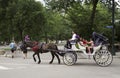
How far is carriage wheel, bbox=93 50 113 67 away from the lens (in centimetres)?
1927

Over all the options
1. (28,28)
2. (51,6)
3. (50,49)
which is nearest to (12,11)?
(28,28)

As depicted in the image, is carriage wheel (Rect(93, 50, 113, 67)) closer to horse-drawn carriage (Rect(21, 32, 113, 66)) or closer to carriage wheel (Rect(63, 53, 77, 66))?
horse-drawn carriage (Rect(21, 32, 113, 66))

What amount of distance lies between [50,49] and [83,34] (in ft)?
44.8

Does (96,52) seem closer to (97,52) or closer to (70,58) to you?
(97,52)

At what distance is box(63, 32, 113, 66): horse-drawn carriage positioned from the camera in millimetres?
19344

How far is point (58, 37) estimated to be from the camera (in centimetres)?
9494

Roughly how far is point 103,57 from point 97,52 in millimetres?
539

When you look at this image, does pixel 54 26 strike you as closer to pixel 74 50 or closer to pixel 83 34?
pixel 83 34

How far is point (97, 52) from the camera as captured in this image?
19547 mm

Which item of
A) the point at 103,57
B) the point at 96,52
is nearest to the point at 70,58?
the point at 96,52

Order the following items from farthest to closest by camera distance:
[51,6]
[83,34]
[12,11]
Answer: [12,11], [51,6], [83,34]

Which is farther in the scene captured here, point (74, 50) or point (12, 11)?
point (12, 11)

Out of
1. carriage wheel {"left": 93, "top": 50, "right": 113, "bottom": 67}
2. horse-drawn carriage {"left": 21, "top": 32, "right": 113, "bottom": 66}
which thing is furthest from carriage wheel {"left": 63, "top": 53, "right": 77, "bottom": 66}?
carriage wheel {"left": 93, "top": 50, "right": 113, "bottom": 67}

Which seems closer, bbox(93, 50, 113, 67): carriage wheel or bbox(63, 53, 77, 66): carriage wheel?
bbox(93, 50, 113, 67): carriage wheel
